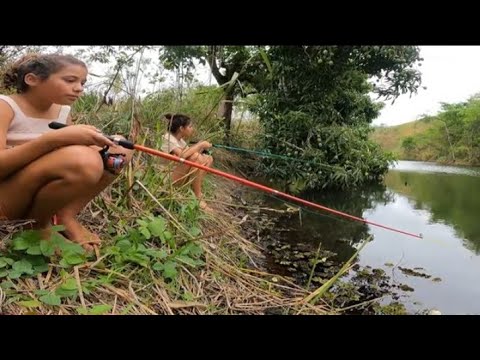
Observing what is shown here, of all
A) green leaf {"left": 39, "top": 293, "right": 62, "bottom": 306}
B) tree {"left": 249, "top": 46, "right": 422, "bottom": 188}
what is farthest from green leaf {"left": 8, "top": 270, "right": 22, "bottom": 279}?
tree {"left": 249, "top": 46, "right": 422, "bottom": 188}

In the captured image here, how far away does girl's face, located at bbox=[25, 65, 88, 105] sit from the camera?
4.12ft

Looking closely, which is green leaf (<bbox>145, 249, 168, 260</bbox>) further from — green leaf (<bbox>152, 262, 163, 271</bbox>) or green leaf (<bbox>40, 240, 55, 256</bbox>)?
green leaf (<bbox>40, 240, 55, 256</bbox>)

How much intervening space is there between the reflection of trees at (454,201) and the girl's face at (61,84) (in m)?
2.43

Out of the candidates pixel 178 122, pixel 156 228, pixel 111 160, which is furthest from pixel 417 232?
pixel 111 160

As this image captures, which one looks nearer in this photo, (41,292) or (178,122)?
(41,292)

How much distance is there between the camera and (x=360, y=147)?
4707 mm

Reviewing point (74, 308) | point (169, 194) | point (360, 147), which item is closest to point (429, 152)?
point (360, 147)

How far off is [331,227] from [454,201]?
7.93ft

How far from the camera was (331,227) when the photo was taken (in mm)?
2955

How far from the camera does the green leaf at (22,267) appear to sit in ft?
3.87

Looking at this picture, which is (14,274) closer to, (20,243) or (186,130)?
(20,243)

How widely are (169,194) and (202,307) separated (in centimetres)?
81

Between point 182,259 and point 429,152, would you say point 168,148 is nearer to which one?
point 182,259
